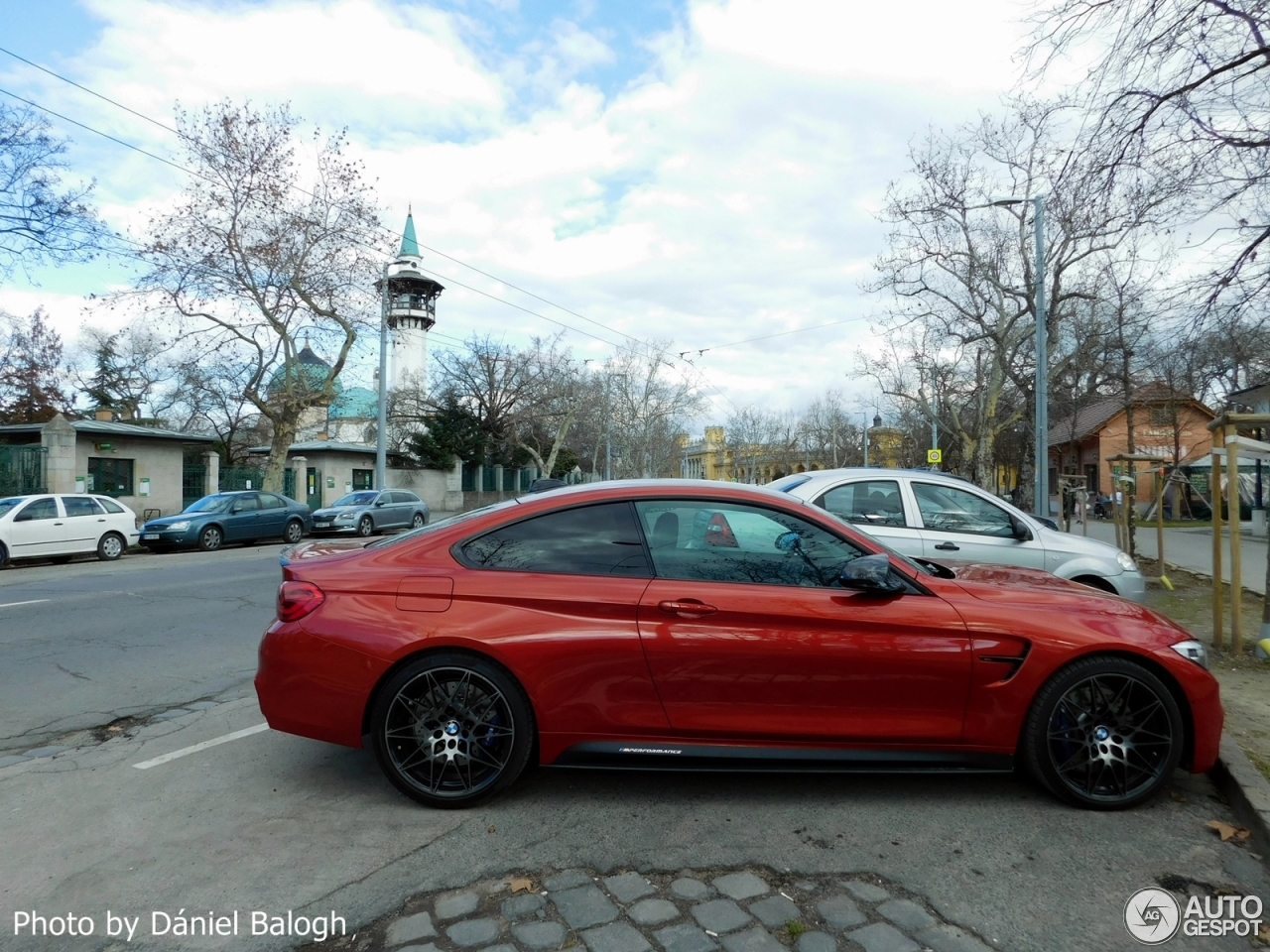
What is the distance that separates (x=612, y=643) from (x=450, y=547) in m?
0.95

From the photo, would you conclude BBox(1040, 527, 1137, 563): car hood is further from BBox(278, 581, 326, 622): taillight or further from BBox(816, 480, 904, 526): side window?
BBox(278, 581, 326, 622): taillight

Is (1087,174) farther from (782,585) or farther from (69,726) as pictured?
(69,726)

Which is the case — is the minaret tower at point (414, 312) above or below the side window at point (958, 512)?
above

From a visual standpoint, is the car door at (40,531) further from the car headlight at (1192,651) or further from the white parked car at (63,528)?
the car headlight at (1192,651)

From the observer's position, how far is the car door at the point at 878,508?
7.24 meters

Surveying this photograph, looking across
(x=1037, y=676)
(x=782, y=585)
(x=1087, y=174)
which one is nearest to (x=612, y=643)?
(x=782, y=585)

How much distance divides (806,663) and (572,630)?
106 centimetres

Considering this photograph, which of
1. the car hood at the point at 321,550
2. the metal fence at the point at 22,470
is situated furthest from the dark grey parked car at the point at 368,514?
the car hood at the point at 321,550

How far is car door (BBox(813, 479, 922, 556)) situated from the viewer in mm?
7242

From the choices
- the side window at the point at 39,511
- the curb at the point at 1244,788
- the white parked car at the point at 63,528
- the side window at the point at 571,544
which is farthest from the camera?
the side window at the point at 39,511

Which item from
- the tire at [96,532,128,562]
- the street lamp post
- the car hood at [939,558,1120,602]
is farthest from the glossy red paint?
the tire at [96,532,128,562]

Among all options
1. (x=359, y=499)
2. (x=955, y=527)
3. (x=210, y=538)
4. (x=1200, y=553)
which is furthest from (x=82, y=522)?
(x=1200, y=553)

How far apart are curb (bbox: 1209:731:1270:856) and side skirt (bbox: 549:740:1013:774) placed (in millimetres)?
1194

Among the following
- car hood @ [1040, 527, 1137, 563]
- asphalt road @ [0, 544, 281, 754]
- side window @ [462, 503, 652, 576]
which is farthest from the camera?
car hood @ [1040, 527, 1137, 563]
